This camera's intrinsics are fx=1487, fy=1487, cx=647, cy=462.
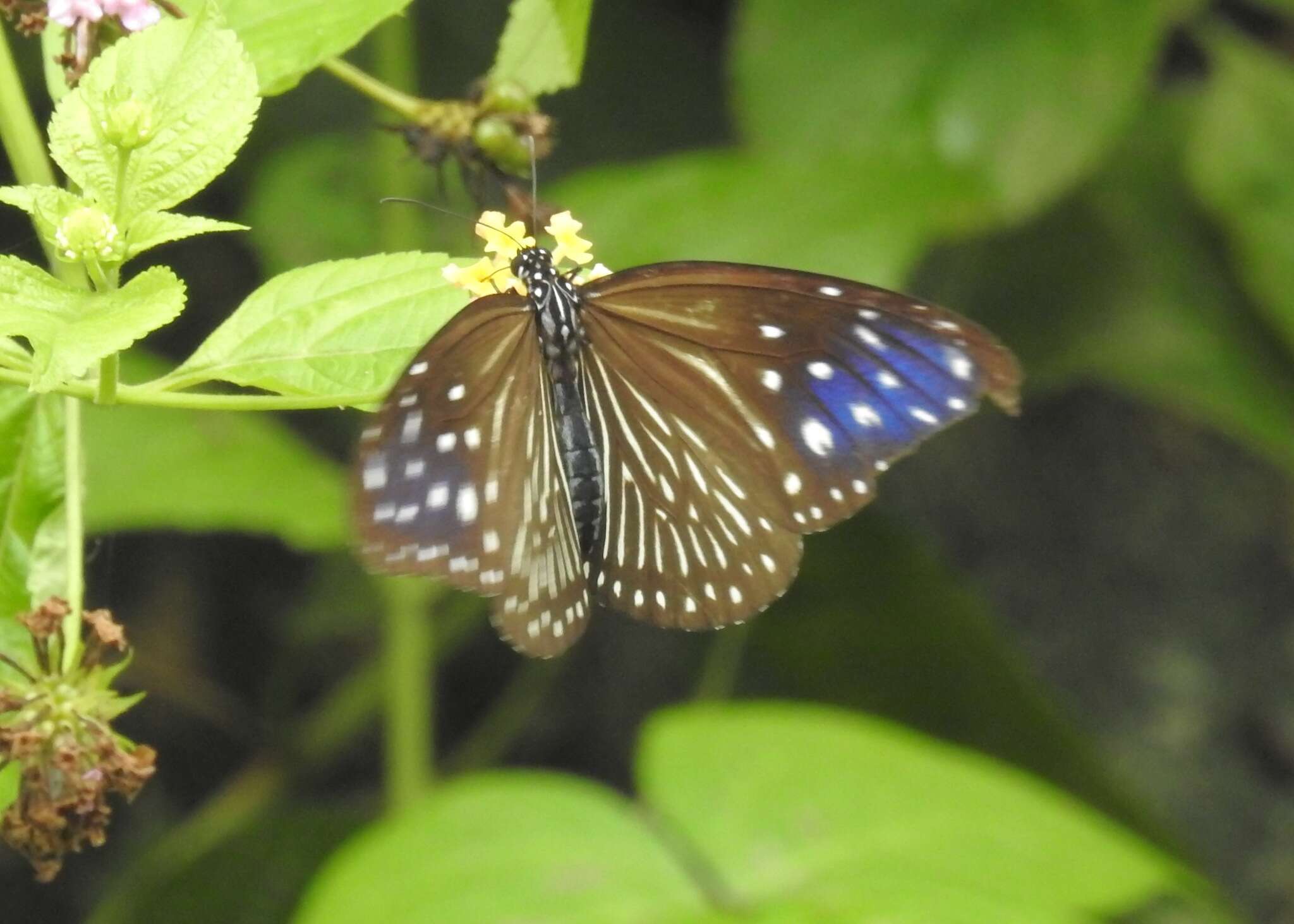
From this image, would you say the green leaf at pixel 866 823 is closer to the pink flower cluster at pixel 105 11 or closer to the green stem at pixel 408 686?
the green stem at pixel 408 686

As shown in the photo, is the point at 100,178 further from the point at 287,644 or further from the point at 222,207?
the point at 287,644

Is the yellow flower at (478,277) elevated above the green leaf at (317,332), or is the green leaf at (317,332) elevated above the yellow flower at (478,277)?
the yellow flower at (478,277)

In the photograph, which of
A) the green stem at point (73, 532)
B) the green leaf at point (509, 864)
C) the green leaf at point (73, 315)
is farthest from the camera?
the green leaf at point (509, 864)

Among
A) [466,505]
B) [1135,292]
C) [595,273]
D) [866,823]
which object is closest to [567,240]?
[595,273]

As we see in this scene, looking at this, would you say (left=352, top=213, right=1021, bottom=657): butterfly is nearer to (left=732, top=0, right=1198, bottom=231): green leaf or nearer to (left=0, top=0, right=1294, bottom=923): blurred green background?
(left=0, top=0, right=1294, bottom=923): blurred green background

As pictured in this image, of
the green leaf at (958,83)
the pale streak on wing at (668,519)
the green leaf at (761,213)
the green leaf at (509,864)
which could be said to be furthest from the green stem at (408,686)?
the pale streak on wing at (668,519)

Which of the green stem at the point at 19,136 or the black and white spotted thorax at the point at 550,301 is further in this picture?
the black and white spotted thorax at the point at 550,301
